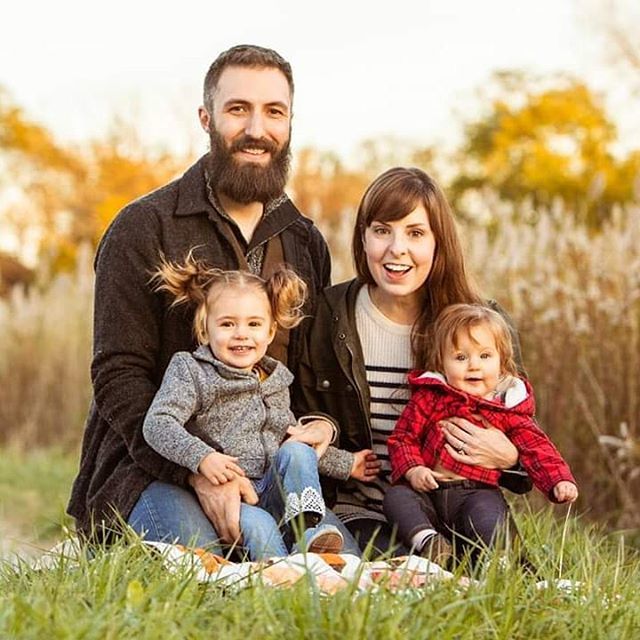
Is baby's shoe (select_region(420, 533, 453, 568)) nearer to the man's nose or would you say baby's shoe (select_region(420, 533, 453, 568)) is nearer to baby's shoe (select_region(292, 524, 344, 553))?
baby's shoe (select_region(292, 524, 344, 553))

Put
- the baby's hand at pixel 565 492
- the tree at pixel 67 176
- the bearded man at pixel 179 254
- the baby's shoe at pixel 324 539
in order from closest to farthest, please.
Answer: the baby's shoe at pixel 324 539
the baby's hand at pixel 565 492
the bearded man at pixel 179 254
the tree at pixel 67 176

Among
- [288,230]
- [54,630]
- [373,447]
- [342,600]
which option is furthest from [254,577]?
[288,230]

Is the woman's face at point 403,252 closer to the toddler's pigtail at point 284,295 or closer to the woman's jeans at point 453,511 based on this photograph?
the toddler's pigtail at point 284,295

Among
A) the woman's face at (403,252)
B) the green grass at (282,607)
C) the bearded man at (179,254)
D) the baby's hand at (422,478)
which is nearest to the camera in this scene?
the green grass at (282,607)

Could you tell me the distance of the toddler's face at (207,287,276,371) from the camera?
396cm

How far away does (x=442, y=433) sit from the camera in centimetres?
410

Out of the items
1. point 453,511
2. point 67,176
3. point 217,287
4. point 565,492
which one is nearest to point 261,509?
point 453,511

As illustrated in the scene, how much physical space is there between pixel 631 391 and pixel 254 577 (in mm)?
3581

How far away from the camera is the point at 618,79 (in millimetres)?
25016

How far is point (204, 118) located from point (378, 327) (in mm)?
1006

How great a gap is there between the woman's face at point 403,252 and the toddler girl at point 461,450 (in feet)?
0.57

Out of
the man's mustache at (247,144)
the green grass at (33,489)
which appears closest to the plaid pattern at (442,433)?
the man's mustache at (247,144)

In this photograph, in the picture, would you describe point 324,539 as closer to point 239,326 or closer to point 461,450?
point 461,450

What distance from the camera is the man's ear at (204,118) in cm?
463
